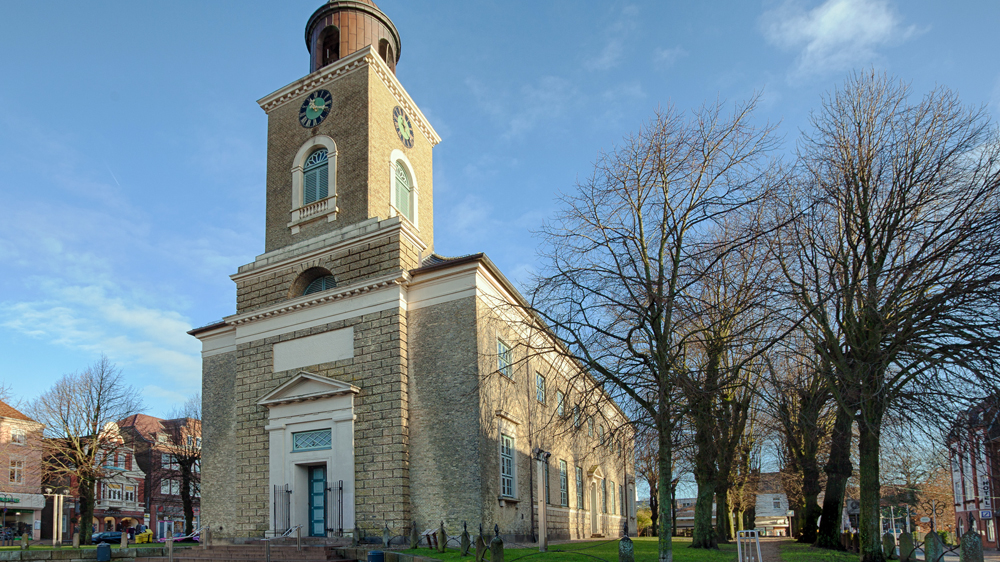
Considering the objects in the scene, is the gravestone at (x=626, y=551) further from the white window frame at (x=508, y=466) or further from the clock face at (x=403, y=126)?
the clock face at (x=403, y=126)

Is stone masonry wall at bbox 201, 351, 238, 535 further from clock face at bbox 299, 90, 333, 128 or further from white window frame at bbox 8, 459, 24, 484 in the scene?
white window frame at bbox 8, 459, 24, 484

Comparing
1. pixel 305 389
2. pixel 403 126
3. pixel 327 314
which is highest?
pixel 403 126

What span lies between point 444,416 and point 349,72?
43.0 feet

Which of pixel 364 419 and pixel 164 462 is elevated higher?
pixel 364 419

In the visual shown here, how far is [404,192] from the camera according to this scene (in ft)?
84.7

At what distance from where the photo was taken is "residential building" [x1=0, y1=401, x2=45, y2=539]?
154 ft

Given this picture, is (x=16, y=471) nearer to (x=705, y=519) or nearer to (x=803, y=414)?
(x=705, y=519)

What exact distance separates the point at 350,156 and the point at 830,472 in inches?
732

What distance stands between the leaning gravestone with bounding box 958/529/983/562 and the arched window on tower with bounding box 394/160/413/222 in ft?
61.9

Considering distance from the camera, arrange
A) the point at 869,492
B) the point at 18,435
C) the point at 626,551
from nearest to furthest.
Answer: the point at 626,551 → the point at 869,492 → the point at 18,435

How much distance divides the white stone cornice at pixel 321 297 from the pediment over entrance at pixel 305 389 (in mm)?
2343

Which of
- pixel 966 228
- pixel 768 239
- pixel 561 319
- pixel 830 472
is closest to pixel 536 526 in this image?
pixel 830 472

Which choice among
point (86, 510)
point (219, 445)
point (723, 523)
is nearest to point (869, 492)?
point (723, 523)

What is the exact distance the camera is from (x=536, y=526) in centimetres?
2300
